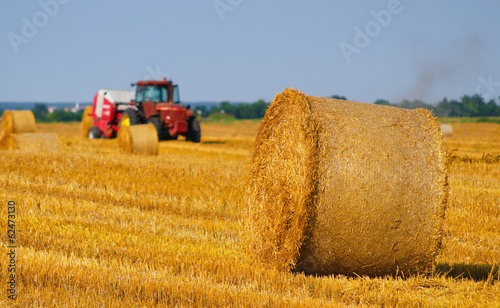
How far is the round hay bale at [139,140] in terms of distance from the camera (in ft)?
49.1

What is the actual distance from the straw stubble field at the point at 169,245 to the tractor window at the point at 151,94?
8.77m

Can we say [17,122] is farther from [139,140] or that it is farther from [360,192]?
[360,192]

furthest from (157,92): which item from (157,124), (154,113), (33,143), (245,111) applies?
(245,111)

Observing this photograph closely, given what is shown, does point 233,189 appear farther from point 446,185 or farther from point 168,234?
point 446,185

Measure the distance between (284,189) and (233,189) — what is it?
3.97 m

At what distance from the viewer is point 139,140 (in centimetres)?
1498

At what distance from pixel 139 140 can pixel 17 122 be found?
4651mm

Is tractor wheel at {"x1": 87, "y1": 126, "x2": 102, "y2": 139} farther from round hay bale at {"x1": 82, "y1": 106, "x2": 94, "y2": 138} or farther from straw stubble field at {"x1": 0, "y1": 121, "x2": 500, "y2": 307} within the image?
straw stubble field at {"x1": 0, "y1": 121, "x2": 500, "y2": 307}

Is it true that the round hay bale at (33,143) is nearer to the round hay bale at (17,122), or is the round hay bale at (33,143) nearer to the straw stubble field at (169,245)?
the straw stubble field at (169,245)

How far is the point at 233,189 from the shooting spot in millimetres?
9625

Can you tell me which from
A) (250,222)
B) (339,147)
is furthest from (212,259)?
(339,147)

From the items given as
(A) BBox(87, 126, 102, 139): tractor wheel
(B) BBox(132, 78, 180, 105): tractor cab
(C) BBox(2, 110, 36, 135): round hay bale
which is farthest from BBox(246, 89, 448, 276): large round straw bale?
(A) BBox(87, 126, 102, 139): tractor wheel

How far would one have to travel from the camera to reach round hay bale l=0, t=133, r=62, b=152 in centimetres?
1362

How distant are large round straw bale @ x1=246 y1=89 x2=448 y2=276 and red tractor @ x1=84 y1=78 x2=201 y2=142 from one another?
44.8 feet
